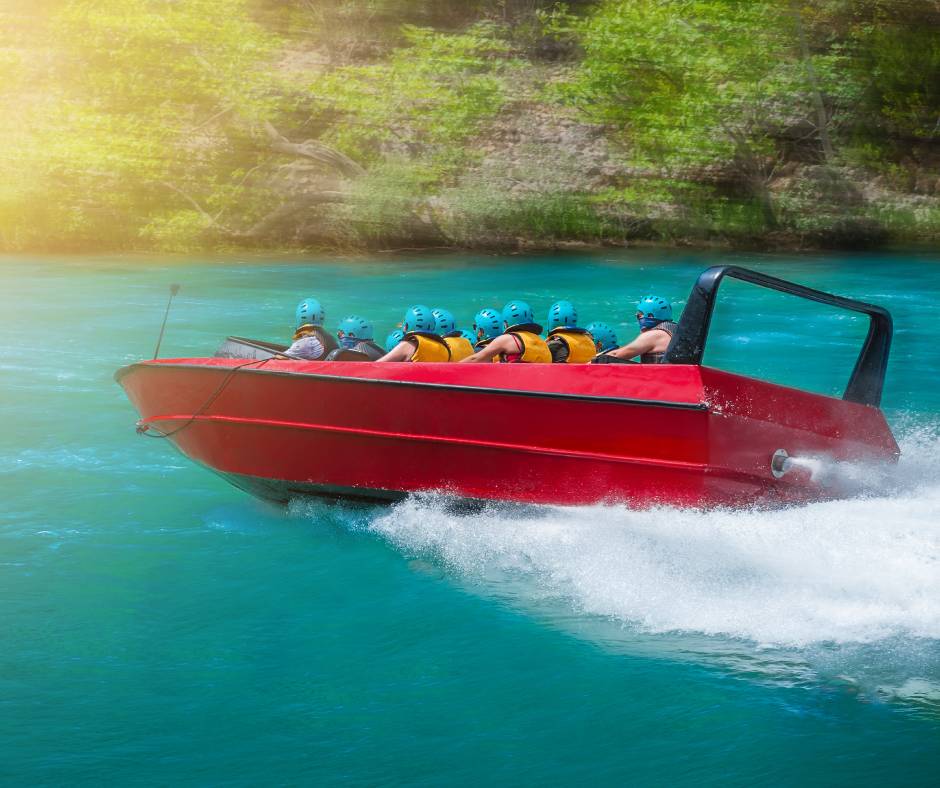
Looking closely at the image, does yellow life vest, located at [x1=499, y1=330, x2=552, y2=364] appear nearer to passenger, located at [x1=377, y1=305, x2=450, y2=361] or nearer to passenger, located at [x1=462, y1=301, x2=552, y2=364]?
passenger, located at [x1=462, y1=301, x2=552, y2=364]

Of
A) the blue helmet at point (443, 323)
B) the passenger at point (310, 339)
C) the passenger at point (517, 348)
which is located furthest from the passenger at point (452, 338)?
the passenger at point (310, 339)

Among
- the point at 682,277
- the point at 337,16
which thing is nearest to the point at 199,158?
the point at 337,16

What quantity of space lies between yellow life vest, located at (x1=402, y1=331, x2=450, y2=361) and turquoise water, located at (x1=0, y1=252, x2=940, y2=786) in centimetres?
94

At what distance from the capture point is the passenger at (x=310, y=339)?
25.0 ft

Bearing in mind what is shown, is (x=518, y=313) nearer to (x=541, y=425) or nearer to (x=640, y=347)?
(x=640, y=347)

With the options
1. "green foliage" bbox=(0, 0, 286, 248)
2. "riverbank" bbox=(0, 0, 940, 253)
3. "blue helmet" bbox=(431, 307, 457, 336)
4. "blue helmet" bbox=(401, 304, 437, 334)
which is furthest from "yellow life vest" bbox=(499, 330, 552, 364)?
"green foliage" bbox=(0, 0, 286, 248)

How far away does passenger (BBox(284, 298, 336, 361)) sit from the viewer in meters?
7.61

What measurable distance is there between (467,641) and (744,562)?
55.2 inches

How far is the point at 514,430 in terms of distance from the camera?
6.15 m

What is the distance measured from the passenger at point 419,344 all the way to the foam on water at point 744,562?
1.13 m

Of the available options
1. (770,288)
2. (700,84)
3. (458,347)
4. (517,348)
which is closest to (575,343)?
(517,348)

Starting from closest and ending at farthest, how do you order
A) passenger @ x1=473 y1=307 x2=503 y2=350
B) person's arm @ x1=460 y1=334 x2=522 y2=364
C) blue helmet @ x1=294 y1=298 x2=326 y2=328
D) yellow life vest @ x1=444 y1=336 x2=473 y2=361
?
person's arm @ x1=460 y1=334 x2=522 y2=364
yellow life vest @ x1=444 y1=336 x2=473 y2=361
passenger @ x1=473 y1=307 x2=503 y2=350
blue helmet @ x1=294 y1=298 x2=326 y2=328

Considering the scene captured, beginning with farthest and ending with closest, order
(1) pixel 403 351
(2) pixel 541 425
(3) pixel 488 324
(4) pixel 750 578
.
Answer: (3) pixel 488 324
(1) pixel 403 351
(2) pixel 541 425
(4) pixel 750 578

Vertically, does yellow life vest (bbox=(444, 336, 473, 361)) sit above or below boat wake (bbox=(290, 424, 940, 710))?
above
